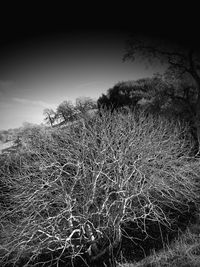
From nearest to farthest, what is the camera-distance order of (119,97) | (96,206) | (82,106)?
1. (96,206)
2. (82,106)
3. (119,97)

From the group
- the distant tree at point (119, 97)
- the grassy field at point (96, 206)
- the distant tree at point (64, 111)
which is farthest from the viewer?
the distant tree at point (119, 97)

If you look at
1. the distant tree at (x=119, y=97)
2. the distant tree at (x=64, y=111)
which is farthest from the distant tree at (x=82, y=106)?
the distant tree at (x=119, y=97)

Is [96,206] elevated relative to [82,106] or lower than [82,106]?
lower

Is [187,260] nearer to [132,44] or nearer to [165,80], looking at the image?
[165,80]

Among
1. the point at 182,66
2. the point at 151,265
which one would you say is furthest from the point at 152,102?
the point at 151,265

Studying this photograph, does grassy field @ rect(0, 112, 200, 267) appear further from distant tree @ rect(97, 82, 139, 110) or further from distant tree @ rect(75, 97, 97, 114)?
distant tree @ rect(97, 82, 139, 110)

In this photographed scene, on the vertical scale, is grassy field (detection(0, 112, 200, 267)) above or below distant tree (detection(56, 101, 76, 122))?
below

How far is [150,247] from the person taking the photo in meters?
5.43

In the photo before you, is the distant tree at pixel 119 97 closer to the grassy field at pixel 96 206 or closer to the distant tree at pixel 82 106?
the distant tree at pixel 82 106

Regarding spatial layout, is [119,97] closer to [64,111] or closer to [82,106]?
[82,106]

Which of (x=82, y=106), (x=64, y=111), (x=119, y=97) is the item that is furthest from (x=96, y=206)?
(x=119, y=97)

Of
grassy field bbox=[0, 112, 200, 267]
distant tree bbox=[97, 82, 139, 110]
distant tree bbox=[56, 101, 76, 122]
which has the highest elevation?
distant tree bbox=[97, 82, 139, 110]

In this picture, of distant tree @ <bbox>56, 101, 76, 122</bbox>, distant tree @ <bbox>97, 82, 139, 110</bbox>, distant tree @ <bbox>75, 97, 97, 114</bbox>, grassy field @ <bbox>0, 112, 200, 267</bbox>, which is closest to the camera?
grassy field @ <bbox>0, 112, 200, 267</bbox>

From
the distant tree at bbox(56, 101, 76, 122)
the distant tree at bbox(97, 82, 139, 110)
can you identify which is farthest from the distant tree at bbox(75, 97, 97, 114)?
the distant tree at bbox(97, 82, 139, 110)
